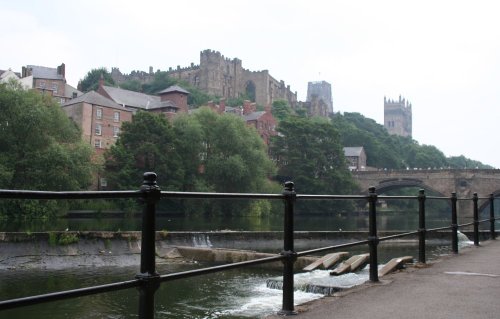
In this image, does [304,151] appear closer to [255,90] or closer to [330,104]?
[255,90]

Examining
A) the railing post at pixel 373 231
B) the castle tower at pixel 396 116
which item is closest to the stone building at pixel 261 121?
the railing post at pixel 373 231

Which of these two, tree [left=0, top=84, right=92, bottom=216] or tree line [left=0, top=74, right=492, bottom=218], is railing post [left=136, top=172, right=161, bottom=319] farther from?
tree [left=0, top=84, right=92, bottom=216]

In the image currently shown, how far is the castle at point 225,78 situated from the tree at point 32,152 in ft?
244

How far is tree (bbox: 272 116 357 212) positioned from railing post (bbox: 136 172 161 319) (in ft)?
197

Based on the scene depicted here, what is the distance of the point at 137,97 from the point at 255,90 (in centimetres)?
4809

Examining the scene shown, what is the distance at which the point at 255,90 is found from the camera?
116m

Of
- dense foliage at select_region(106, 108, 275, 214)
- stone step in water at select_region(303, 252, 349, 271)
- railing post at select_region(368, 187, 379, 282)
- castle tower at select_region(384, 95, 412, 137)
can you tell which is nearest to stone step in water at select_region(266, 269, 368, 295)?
stone step in water at select_region(303, 252, 349, 271)

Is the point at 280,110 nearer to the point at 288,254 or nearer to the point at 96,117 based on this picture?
the point at 96,117

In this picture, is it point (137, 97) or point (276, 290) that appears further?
point (137, 97)

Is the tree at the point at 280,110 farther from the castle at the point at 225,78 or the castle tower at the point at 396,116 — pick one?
the castle tower at the point at 396,116

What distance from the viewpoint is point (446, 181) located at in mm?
63031

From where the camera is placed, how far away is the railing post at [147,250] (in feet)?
9.68

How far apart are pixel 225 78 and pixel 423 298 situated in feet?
364

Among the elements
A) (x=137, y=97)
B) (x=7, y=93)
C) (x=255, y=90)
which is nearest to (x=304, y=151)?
(x=137, y=97)
